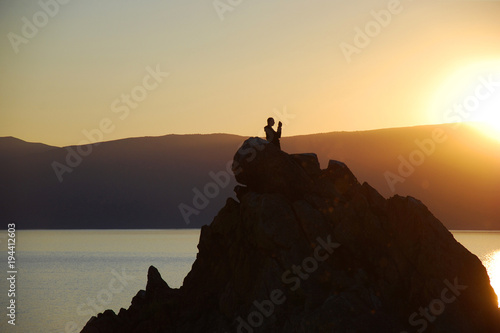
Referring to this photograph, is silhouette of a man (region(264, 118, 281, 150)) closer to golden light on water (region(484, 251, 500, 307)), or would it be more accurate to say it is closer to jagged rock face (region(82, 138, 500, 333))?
jagged rock face (region(82, 138, 500, 333))

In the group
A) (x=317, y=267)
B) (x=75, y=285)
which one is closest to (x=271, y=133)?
(x=317, y=267)

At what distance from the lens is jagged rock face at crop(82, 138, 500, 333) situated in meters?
36.8

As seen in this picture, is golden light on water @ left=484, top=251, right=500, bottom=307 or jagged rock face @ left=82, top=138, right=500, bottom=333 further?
golden light on water @ left=484, top=251, right=500, bottom=307

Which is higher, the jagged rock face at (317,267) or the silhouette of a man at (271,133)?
the silhouette of a man at (271,133)

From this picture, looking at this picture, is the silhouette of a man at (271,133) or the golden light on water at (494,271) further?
the golden light on water at (494,271)

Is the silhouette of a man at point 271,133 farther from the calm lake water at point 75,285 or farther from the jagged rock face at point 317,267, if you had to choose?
→ the calm lake water at point 75,285

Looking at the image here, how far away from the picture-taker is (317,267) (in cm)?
3819

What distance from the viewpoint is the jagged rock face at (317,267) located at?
36.8 meters

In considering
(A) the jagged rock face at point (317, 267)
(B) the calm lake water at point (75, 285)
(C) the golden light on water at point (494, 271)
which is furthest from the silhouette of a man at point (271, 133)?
(C) the golden light on water at point (494, 271)

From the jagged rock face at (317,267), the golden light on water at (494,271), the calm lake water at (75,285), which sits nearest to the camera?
the jagged rock face at (317,267)

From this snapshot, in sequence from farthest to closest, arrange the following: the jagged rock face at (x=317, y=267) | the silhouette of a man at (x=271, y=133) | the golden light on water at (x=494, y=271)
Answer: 1. the golden light on water at (x=494, y=271)
2. the silhouette of a man at (x=271, y=133)
3. the jagged rock face at (x=317, y=267)

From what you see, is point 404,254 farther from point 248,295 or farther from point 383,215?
point 248,295

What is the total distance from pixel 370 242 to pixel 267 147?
789cm

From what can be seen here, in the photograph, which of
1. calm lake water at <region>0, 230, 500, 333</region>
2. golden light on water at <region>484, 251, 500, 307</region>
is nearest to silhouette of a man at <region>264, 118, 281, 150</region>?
calm lake water at <region>0, 230, 500, 333</region>
